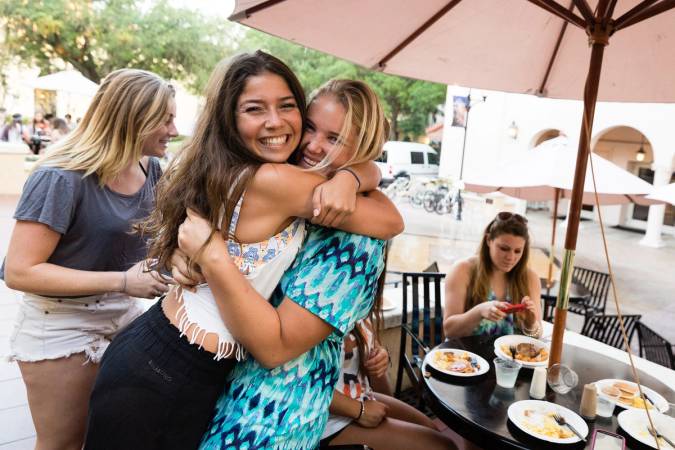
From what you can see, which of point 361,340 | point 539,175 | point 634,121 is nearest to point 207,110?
point 361,340

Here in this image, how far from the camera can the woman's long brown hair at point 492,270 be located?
352cm

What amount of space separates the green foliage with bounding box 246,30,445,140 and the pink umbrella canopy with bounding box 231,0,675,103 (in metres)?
25.1

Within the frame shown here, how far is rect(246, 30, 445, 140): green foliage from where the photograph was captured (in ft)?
91.9

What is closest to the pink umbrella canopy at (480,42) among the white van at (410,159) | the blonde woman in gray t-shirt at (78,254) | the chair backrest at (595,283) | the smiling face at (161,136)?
the smiling face at (161,136)

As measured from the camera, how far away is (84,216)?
1864 mm

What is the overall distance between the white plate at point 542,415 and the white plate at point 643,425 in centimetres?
21

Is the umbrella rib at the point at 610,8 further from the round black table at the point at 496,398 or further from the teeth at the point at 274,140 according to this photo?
the round black table at the point at 496,398

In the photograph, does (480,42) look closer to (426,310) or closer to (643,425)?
(643,425)

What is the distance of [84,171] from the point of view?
6.19 ft

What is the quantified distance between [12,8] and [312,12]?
71.7 feet

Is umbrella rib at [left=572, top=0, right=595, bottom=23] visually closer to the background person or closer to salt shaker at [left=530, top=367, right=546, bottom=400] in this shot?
the background person

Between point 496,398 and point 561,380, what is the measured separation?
1.31 feet

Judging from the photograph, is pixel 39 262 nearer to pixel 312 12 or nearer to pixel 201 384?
pixel 201 384

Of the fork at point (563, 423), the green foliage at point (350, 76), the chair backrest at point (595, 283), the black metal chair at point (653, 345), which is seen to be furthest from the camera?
the green foliage at point (350, 76)
